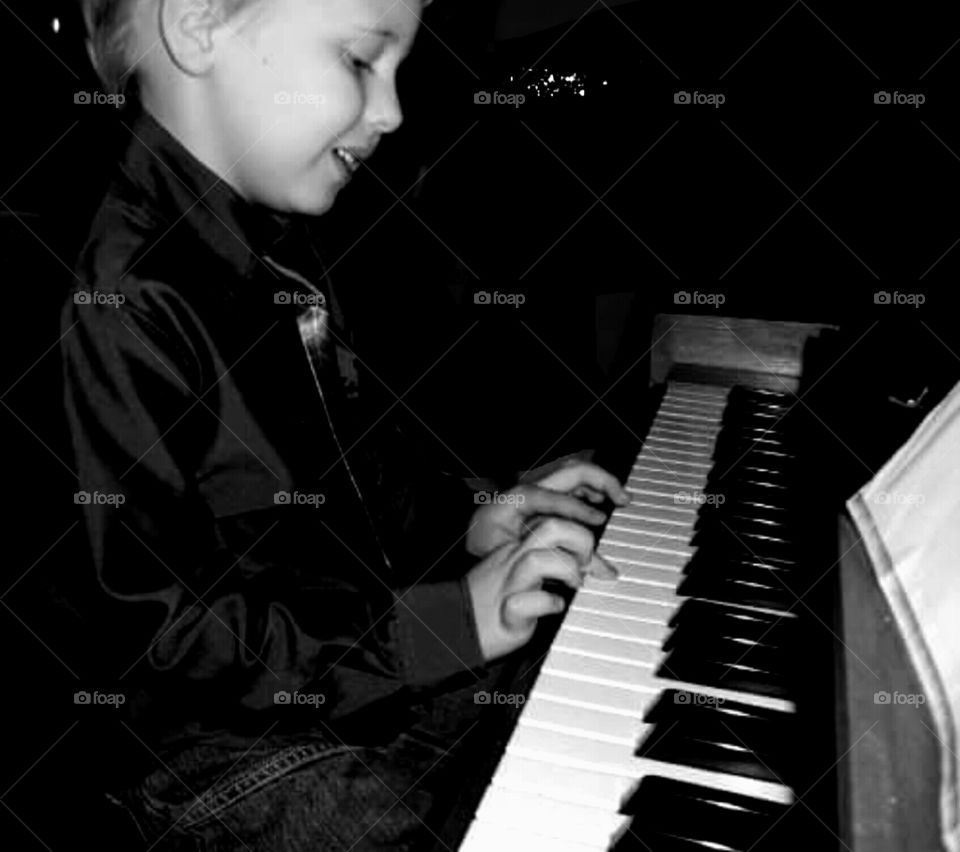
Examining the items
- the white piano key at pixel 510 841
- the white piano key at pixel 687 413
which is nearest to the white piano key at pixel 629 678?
the white piano key at pixel 510 841

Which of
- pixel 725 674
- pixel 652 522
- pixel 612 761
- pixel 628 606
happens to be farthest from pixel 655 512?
pixel 612 761

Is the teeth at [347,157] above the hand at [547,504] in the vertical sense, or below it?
above

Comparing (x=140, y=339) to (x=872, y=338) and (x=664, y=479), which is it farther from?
(x=872, y=338)

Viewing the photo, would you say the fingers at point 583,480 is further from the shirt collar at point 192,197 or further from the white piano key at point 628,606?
the shirt collar at point 192,197

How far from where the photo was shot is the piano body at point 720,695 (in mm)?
660

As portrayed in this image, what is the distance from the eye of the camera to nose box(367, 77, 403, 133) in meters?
1.23

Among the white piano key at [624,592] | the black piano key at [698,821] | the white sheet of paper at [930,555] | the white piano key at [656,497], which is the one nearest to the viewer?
the white sheet of paper at [930,555]

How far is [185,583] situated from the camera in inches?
40.5

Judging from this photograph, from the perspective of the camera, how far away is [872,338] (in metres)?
1.40

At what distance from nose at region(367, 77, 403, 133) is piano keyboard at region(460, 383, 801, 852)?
2.22 feet

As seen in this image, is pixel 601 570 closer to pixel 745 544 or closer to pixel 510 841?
pixel 745 544

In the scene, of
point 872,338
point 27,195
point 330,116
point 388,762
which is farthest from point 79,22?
point 872,338

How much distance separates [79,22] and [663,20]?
1532 mm

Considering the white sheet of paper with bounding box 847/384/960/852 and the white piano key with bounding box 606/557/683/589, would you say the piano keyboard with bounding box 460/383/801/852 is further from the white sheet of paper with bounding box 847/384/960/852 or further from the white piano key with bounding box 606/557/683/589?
the white sheet of paper with bounding box 847/384/960/852
